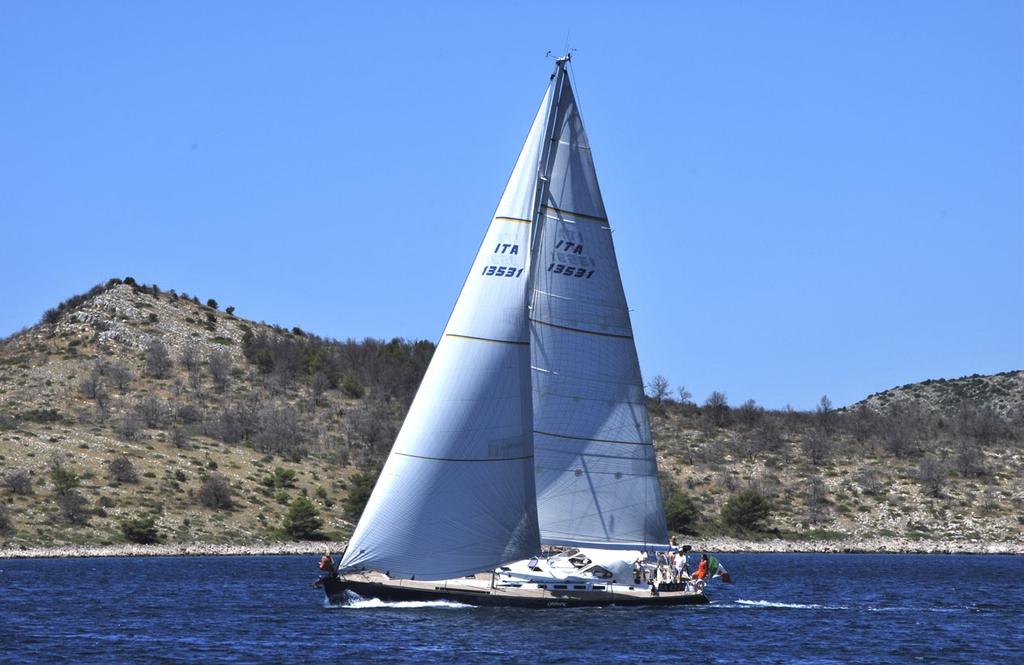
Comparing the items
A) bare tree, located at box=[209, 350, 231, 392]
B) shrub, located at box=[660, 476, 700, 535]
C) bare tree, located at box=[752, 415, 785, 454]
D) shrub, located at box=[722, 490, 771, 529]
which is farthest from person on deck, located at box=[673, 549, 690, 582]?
bare tree, located at box=[209, 350, 231, 392]

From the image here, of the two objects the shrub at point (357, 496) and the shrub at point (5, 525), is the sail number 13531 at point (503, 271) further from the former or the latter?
the shrub at point (357, 496)

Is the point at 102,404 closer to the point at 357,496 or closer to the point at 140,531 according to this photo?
the point at 357,496

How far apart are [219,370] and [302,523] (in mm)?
44103

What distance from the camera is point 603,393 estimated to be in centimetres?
4884

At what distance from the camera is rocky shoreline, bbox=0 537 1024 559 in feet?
282

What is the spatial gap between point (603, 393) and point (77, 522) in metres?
52.3

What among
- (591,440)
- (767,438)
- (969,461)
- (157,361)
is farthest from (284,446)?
(591,440)

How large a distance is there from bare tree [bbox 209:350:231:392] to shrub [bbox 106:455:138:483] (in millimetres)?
33004

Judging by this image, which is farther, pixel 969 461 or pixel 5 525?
pixel 969 461

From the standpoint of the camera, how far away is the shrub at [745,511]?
10981 centimetres

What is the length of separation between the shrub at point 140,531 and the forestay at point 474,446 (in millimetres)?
46975

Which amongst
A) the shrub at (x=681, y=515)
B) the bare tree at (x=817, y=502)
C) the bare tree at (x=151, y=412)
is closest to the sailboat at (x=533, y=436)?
the shrub at (x=681, y=515)

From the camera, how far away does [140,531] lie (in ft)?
294

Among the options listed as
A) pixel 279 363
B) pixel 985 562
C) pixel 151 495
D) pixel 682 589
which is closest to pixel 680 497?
pixel 985 562
